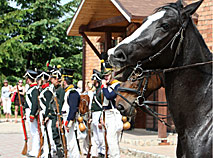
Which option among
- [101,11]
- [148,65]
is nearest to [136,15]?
[101,11]

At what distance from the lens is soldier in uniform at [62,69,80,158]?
8.73m

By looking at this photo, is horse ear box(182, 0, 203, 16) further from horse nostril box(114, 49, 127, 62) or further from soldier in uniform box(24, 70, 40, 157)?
soldier in uniform box(24, 70, 40, 157)

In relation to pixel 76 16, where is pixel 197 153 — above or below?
below

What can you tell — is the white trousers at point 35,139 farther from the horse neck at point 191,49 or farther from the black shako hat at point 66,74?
the horse neck at point 191,49

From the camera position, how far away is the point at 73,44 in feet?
109

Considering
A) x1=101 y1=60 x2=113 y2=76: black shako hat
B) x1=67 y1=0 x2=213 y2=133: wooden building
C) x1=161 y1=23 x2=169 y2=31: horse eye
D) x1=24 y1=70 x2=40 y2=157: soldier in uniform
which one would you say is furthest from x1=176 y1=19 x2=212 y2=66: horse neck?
x1=24 y1=70 x2=40 y2=157: soldier in uniform

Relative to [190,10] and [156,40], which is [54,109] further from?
[190,10]

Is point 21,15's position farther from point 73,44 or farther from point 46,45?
point 73,44

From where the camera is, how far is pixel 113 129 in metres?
8.45

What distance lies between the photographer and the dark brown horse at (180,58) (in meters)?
3.06

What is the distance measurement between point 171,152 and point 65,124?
309 centimetres

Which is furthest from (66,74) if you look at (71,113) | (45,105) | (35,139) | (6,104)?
(6,104)

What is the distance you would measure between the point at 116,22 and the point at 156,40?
9.57m

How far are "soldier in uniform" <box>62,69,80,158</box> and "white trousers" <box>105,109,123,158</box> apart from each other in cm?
83
